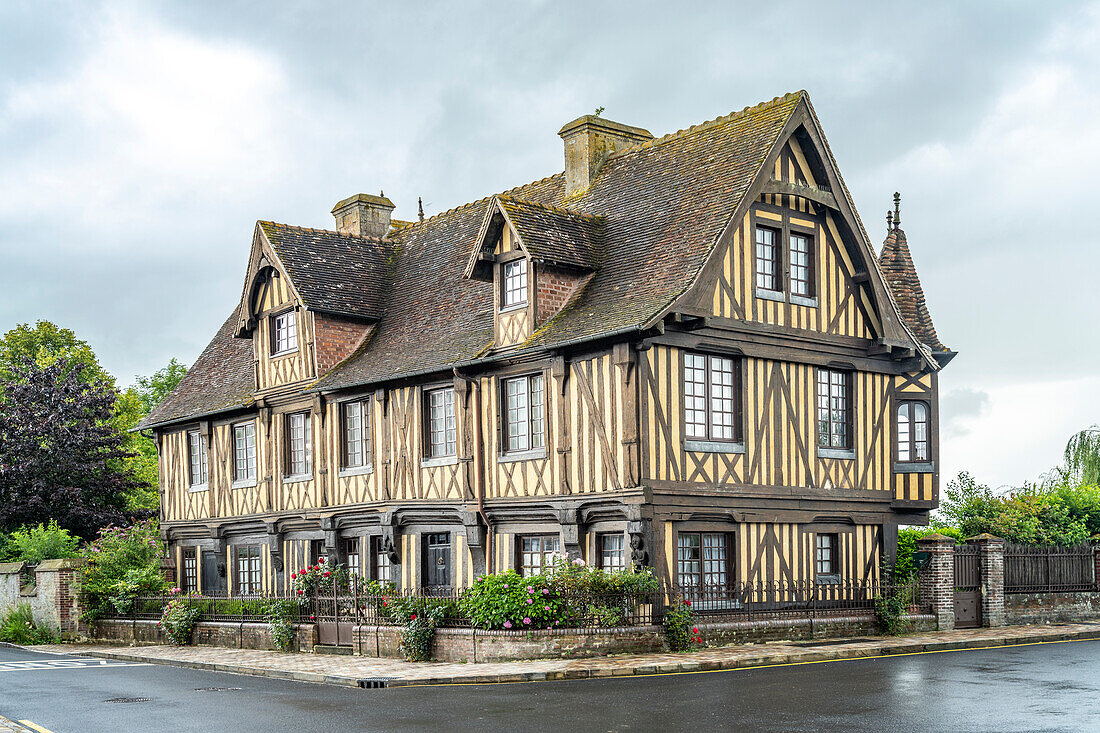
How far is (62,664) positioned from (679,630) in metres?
10.5

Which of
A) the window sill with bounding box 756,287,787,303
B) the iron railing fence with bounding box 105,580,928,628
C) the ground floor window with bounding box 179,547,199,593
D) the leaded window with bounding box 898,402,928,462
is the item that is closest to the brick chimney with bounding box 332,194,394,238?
the ground floor window with bounding box 179,547,199,593

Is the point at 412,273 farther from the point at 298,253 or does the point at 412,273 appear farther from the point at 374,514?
the point at 374,514

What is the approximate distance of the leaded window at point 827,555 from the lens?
22.9 m

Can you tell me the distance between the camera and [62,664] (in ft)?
71.5

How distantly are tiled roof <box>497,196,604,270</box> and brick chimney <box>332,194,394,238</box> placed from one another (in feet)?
30.4

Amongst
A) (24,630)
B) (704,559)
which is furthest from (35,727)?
(24,630)

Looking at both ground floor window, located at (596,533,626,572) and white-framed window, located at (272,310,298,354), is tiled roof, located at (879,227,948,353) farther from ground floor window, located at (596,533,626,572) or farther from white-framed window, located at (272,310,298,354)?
white-framed window, located at (272,310,298,354)

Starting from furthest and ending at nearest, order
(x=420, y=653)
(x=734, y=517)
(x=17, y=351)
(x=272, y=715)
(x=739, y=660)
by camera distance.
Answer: (x=17, y=351) → (x=734, y=517) → (x=420, y=653) → (x=739, y=660) → (x=272, y=715)

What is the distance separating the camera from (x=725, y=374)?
2161 cm

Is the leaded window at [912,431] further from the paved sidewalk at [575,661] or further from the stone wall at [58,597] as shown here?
the stone wall at [58,597]

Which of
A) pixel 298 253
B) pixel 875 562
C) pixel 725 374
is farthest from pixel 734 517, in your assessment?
pixel 298 253

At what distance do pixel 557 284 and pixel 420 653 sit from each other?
694 cm

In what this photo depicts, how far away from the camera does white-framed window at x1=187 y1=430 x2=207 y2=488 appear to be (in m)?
30.9

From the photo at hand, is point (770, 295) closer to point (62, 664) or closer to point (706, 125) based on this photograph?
point (706, 125)
